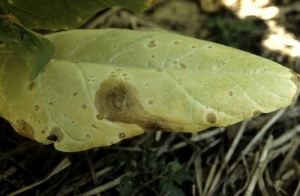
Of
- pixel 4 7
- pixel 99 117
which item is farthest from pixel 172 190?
pixel 4 7

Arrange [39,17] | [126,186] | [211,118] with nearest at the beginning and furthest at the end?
[211,118] → [39,17] → [126,186]

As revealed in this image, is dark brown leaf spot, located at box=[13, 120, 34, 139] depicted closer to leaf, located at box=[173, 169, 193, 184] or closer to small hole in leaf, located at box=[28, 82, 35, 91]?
small hole in leaf, located at box=[28, 82, 35, 91]

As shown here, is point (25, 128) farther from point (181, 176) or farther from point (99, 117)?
point (181, 176)

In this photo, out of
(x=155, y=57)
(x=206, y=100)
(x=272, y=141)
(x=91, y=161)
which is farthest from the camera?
(x=272, y=141)

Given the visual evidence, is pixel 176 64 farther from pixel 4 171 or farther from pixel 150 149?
pixel 4 171

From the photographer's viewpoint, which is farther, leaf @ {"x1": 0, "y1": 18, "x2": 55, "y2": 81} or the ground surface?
the ground surface

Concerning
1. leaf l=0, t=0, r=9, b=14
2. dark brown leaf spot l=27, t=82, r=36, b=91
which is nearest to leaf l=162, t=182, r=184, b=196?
dark brown leaf spot l=27, t=82, r=36, b=91

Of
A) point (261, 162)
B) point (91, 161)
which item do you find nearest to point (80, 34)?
point (91, 161)
